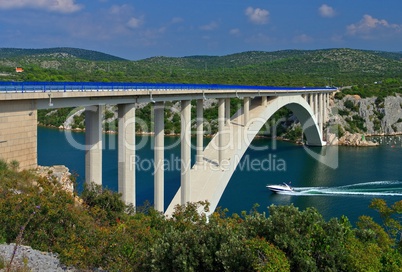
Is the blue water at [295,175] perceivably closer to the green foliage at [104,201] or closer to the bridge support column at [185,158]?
the bridge support column at [185,158]

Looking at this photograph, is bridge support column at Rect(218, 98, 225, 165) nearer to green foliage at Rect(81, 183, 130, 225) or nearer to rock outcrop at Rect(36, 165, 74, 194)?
green foliage at Rect(81, 183, 130, 225)

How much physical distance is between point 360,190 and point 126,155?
47.3 ft

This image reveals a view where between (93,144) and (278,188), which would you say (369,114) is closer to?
(278,188)

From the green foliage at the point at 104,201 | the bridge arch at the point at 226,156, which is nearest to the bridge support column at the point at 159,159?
the bridge arch at the point at 226,156

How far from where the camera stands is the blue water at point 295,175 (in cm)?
2162

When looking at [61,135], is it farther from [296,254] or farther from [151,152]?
[296,254]

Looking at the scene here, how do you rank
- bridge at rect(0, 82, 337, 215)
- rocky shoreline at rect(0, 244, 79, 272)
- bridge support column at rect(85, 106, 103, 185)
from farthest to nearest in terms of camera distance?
bridge support column at rect(85, 106, 103, 185) → bridge at rect(0, 82, 337, 215) → rocky shoreline at rect(0, 244, 79, 272)

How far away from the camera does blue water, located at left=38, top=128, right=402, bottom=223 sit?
21.6m

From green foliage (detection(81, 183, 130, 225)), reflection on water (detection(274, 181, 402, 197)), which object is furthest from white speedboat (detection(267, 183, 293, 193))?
green foliage (detection(81, 183, 130, 225))

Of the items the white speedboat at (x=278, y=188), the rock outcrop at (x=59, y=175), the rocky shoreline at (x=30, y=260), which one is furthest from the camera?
the white speedboat at (x=278, y=188)

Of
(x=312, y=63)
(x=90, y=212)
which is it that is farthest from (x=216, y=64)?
(x=90, y=212)

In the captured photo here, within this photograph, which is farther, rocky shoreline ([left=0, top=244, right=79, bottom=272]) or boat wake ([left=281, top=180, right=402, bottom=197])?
boat wake ([left=281, top=180, right=402, bottom=197])

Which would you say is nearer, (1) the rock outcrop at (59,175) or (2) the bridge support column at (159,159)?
(1) the rock outcrop at (59,175)

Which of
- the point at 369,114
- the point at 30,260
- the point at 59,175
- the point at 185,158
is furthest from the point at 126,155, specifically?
the point at 369,114
